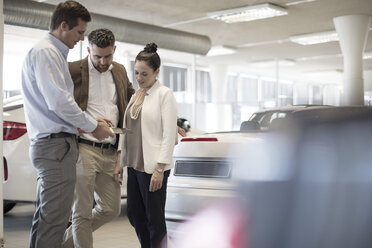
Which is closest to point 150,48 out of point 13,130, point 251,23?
point 13,130

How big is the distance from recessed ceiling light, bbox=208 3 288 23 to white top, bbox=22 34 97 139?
22.2 ft

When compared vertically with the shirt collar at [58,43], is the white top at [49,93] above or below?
below

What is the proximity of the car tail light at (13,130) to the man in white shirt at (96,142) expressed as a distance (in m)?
2.15

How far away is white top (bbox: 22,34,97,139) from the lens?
8.27 feet

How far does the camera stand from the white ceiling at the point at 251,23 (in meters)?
9.24

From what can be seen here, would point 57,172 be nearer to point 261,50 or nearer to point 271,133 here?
point 271,133

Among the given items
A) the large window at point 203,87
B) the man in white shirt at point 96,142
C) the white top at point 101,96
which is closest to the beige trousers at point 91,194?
the man in white shirt at point 96,142

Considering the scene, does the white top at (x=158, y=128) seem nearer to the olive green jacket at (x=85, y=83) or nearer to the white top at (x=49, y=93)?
the olive green jacket at (x=85, y=83)

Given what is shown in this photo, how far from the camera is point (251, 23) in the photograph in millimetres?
11133

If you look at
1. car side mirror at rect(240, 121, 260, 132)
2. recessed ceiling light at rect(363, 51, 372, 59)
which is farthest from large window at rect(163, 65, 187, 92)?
car side mirror at rect(240, 121, 260, 132)

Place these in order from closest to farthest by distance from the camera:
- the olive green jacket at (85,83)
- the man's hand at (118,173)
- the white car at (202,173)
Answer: the olive green jacket at (85,83) < the man's hand at (118,173) < the white car at (202,173)

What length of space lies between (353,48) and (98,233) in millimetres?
7590

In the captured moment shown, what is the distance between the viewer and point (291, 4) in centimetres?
921

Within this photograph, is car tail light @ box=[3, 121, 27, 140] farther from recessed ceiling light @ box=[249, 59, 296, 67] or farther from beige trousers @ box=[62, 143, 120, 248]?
recessed ceiling light @ box=[249, 59, 296, 67]
